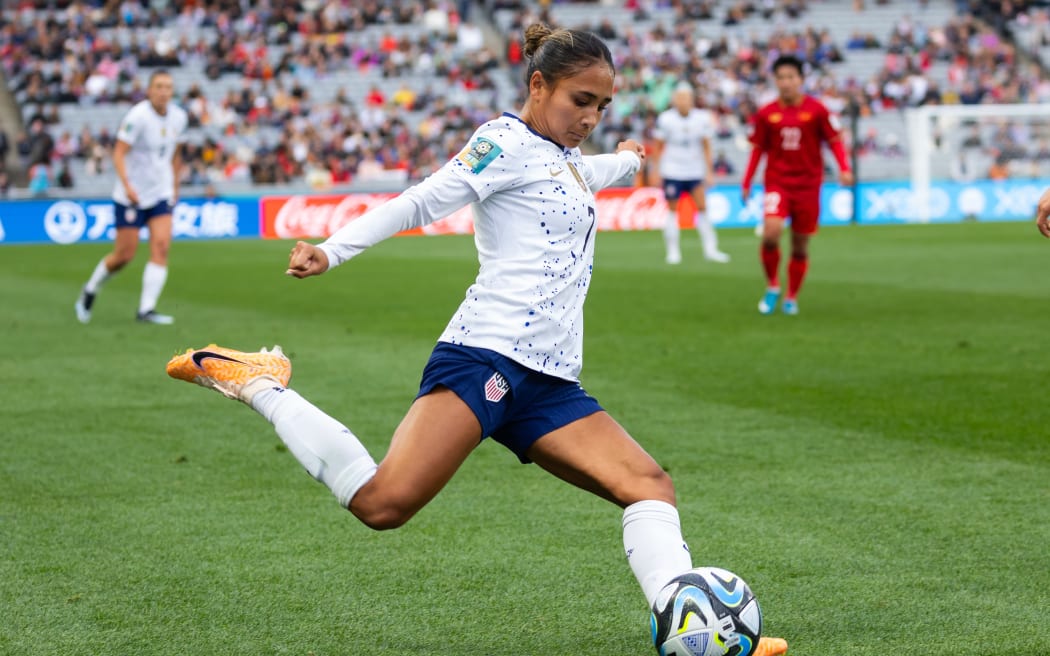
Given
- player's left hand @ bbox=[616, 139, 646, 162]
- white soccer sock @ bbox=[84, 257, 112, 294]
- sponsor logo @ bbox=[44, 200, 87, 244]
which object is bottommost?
sponsor logo @ bbox=[44, 200, 87, 244]

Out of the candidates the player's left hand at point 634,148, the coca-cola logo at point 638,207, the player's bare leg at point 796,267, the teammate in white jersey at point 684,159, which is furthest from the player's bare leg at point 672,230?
the player's left hand at point 634,148

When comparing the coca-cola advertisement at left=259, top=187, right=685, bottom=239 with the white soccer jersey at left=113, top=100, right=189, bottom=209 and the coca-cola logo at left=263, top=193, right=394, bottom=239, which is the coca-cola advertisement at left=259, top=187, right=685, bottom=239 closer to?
the coca-cola logo at left=263, top=193, right=394, bottom=239

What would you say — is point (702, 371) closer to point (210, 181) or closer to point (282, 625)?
point (282, 625)

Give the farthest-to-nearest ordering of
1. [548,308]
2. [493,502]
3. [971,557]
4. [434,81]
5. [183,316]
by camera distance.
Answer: [434,81], [183,316], [493,502], [971,557], [548,308]

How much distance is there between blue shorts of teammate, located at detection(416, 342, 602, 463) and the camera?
3803 mm

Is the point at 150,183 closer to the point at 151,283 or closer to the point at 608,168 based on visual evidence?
the point at 151,283

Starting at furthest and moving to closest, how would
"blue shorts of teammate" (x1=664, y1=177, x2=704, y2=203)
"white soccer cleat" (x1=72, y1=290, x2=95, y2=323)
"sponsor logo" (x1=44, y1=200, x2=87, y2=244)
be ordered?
"sponsor logo" (x1=44, y1=200, x2=87, y2=244) < "blue shorts of teammate" (x1=664, y1=177, x2=704, y2=203) < "white soccer cleat" (x1=72, y1=290, x2=95, y2=323)

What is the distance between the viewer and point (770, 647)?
3.74 m

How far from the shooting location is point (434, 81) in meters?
37.7

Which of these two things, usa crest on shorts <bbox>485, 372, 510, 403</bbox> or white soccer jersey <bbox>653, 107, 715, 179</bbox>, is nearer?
usa crest on shorts <bbox>485, 372, 510, 403</bbox>

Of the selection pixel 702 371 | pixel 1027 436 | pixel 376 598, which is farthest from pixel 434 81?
pixel 376 598

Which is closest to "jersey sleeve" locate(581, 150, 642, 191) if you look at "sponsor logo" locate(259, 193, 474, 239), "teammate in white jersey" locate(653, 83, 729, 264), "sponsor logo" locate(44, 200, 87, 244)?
"teammate in white jersey" locate(653, 83, 729, 264)

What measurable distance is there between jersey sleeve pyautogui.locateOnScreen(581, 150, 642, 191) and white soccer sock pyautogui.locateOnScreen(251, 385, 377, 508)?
1052 millimetres

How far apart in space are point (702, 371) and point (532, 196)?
586cm
